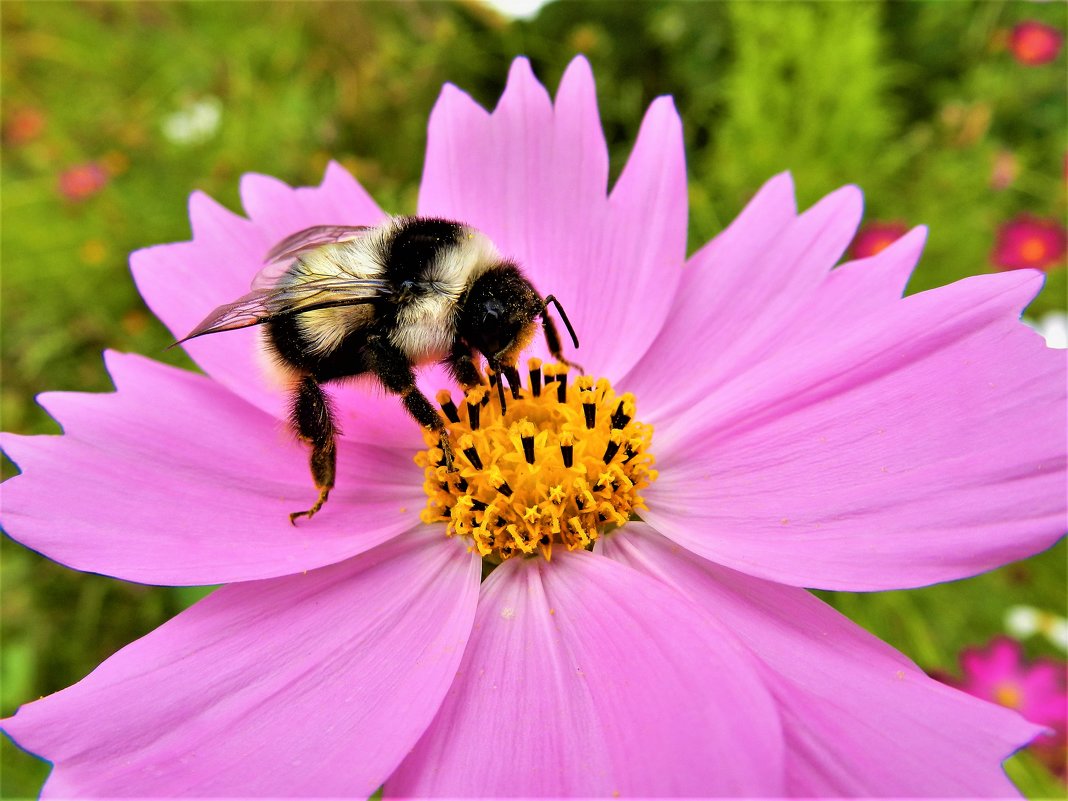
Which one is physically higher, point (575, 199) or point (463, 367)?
point (575, 199)

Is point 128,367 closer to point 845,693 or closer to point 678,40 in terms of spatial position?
point 845,693

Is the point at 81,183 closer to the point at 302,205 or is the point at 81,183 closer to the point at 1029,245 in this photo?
the point at 302,205

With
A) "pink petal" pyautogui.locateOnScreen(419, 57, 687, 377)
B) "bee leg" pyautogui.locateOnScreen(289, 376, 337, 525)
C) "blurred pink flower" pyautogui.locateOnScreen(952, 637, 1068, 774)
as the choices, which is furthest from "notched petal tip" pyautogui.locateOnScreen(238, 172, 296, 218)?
"blurred pink flower" pyautogui.locateOnScreen(952, 637, 1068, 774)

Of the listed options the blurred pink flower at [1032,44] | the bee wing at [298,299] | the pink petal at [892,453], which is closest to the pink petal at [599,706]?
the pink petal at [892,453]

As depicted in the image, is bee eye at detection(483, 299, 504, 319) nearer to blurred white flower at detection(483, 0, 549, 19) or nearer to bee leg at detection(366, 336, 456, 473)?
bee leg at detection(366, 336, 456, 473)

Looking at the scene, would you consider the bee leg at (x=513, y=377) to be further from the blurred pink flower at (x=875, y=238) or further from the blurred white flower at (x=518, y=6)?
the blurred white flower at (x=518, y=6)

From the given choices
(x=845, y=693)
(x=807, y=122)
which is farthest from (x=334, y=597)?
(x=807, y=122)

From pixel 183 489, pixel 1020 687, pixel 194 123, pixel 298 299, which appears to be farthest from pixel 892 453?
pixel 194 123
